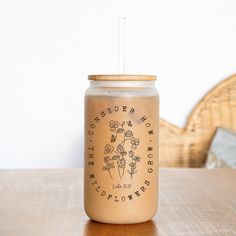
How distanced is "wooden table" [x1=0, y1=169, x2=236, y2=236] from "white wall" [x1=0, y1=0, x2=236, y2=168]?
3.57 feet

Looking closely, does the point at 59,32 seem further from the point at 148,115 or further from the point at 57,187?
the point at 148,115

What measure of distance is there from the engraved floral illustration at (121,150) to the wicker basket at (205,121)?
1.46 metres

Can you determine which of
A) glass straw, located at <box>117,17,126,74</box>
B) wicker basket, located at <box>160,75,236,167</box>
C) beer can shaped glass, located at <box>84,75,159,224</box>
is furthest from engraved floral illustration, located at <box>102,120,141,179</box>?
wicker basket, located at <box>160,75,236,167</box>

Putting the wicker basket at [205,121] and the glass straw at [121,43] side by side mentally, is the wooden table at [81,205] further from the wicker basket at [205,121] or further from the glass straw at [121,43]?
the wicker basket at [205,121]

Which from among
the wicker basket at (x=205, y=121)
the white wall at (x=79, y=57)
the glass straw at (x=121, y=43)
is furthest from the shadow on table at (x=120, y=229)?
the white wall at (x=79, y=57)

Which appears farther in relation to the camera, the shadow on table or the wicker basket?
the wicker basket

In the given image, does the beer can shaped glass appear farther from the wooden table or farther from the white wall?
the white wall

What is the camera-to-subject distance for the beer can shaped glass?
0.74 m

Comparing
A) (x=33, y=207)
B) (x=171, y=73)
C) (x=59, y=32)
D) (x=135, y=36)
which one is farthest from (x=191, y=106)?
(x=33, y=207)

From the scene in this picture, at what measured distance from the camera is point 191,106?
7.63ft

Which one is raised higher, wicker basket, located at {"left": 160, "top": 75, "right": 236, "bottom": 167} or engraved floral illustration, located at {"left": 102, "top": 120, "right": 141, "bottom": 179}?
engraved floral illustration, located at {"left": 102, "top": 120, "right": 141, "bottom": 179}

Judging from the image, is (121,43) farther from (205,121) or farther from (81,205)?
(205,121)

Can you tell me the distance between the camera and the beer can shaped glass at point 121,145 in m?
0.74

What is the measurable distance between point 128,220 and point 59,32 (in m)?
1.60
